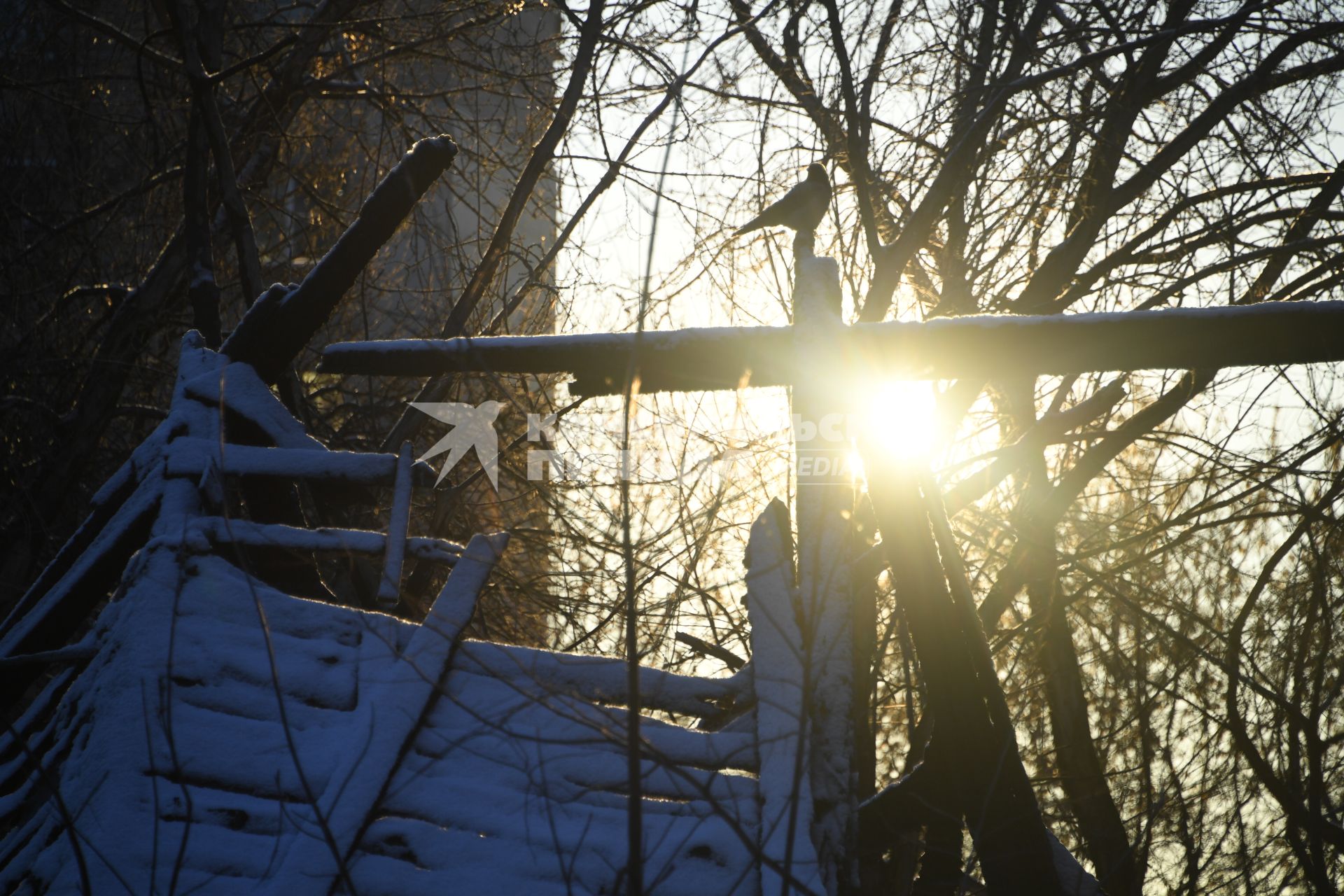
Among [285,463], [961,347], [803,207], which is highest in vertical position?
[803,207]

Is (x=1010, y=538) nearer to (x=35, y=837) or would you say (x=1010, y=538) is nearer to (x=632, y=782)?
(x=632, y=782)

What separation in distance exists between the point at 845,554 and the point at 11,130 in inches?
325

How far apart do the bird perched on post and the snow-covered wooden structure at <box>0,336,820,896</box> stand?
1.64 m

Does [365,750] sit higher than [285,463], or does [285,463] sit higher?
[285,463]

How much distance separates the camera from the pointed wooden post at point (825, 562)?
2.95m

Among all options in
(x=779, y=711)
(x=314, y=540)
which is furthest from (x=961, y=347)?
(x=314, y=540)

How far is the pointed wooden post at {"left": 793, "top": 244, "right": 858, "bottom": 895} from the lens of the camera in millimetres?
2949

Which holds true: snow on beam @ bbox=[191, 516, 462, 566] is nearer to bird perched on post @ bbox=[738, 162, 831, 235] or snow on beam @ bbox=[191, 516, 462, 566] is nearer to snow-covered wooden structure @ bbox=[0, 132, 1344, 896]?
snow-covered wooden structure @ bbox=[0, 132, 1344, 896]

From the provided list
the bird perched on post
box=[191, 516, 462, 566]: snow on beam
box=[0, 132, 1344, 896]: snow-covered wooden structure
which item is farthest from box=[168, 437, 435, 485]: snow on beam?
the bird perched on post

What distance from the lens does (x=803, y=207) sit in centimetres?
458

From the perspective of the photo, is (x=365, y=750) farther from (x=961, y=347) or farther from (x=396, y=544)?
(x=961, y=347)

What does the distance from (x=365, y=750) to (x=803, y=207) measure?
9.60 feet

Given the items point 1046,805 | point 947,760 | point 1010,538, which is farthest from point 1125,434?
point 947,760

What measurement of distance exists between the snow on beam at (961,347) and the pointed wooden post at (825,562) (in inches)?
3.9
